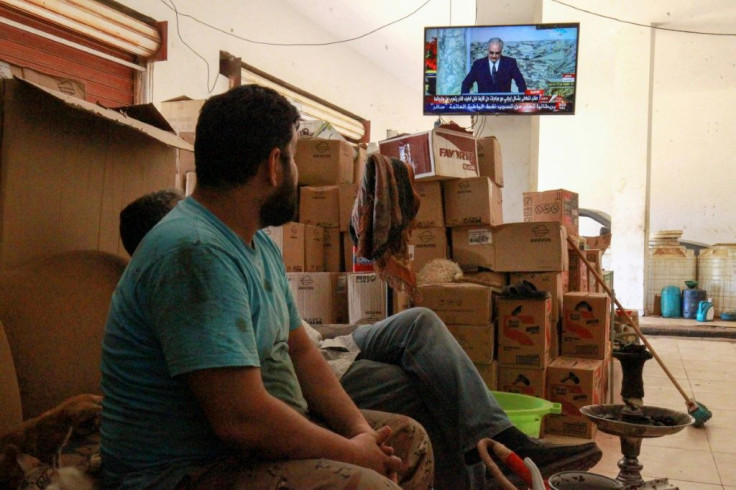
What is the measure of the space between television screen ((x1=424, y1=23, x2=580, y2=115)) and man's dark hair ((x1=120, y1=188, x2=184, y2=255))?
10.2ft

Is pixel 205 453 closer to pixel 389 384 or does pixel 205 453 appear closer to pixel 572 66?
pixel 389 384

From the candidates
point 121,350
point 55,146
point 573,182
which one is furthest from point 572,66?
point 573,182

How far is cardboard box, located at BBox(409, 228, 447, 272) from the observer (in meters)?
3.14

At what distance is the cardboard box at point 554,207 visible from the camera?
3.55 m

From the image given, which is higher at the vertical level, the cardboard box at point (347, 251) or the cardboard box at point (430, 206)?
the cardboard box at point (430, 206)

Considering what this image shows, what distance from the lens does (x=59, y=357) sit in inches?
50.6

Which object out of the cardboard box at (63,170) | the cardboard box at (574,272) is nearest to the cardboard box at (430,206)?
the cardboard box at (574,272)

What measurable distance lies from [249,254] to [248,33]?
422cm

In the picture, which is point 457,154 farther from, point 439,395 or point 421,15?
point 421,15

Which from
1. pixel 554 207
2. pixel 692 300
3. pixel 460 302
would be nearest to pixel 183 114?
pixel 460 302

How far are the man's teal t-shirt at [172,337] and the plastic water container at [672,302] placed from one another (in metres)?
7.54

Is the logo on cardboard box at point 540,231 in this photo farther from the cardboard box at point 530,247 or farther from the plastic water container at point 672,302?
the plastic water container at point 672,302

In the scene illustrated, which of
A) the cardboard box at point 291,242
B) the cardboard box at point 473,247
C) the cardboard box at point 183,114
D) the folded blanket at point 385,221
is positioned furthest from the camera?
the cardboard box at point 183,114

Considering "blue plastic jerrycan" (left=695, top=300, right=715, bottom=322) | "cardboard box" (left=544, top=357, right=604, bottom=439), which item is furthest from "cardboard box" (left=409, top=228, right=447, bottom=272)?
"blue plastic jerrycan" (left=695, top=300, right=715, bottom=322)
